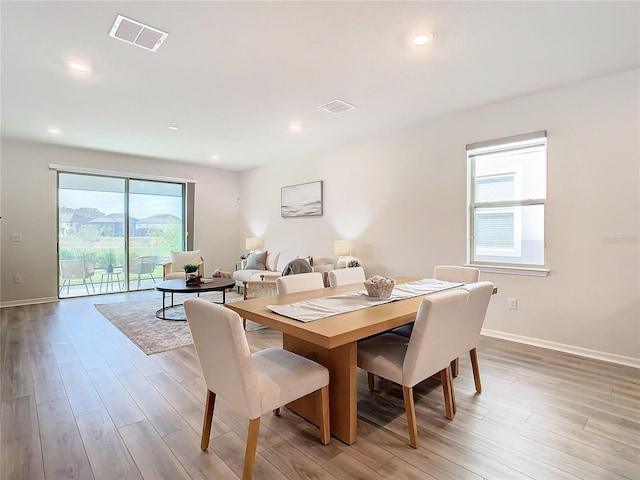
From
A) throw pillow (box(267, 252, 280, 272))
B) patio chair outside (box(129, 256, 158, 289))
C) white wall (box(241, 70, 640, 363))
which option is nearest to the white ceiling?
white wall (box(241, 70, 640, 363))

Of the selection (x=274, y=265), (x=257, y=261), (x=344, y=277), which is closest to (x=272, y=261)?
(x=274, y=265)

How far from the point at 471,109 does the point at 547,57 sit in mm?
1147

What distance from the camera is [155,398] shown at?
7.79ft

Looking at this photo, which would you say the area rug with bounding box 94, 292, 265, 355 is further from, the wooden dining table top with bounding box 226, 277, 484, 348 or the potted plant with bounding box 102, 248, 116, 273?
the wooden dining table top with bounding box 226, 277, 484, 348

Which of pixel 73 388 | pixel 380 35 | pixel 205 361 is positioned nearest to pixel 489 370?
pixel 205 361

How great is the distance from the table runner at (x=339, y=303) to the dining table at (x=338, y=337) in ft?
0.14

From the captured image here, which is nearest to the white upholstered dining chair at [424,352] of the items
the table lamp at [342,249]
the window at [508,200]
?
the window at [508,200]

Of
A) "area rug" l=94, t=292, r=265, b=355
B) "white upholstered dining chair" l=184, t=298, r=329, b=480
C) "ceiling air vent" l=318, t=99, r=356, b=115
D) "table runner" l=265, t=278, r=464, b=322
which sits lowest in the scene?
"area rug" l=94, t=292, r=265, b=355

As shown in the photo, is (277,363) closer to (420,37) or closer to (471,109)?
(420,37)

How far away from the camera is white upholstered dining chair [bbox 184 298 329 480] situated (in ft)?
4.82

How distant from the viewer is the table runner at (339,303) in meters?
1.83

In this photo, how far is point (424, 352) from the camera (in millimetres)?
1770

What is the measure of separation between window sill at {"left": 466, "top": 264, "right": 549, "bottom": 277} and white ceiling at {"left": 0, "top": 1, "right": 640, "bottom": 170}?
180 cm

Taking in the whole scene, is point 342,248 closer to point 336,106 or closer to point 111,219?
point 336,106
